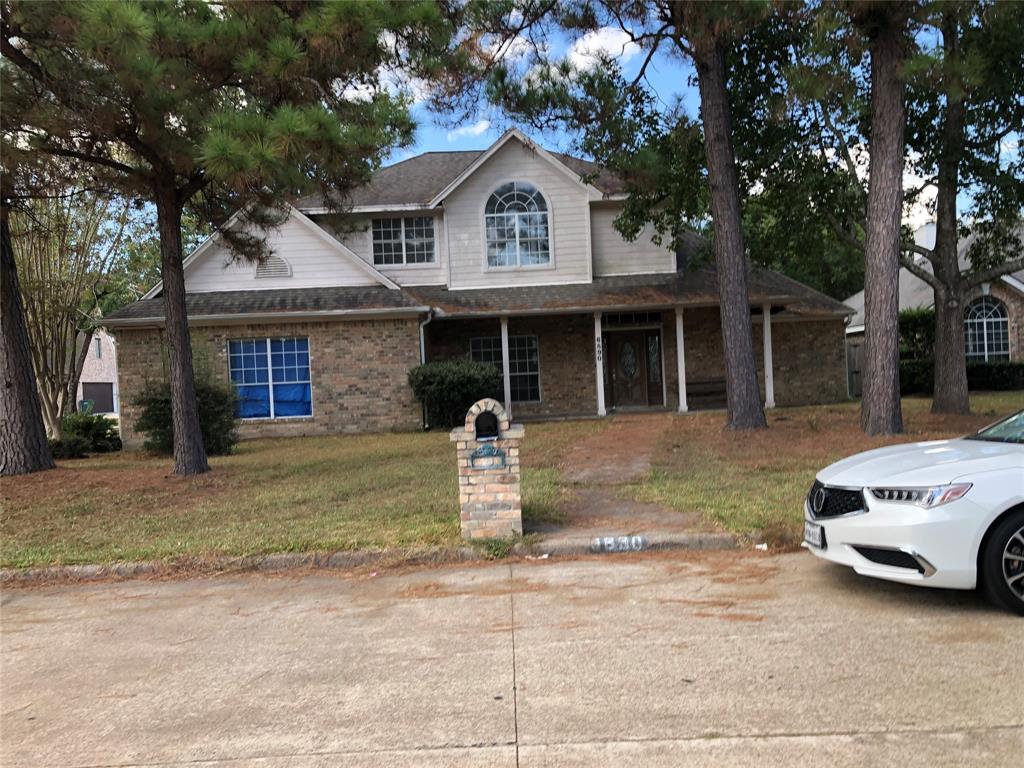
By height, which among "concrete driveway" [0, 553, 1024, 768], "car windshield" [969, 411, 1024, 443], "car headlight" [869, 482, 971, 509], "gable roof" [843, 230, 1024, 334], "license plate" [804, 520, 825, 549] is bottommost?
"concrete driveway" [0, 553, 1024, 768]

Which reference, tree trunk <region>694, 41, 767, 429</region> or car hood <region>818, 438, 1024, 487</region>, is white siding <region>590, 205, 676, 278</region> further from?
car hood <region>818, 438, 1024, 487</region>

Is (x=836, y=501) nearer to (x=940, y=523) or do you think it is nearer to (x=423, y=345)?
(x=940, y=523)

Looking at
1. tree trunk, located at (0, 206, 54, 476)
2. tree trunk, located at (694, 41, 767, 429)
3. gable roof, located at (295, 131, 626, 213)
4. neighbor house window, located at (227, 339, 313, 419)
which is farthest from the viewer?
gable roof, located at (295, 131, 626, 213)

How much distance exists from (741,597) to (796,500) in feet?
9.74

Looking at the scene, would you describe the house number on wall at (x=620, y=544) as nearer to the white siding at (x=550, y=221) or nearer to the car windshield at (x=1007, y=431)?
the car windshield at (x=1007, y=431)

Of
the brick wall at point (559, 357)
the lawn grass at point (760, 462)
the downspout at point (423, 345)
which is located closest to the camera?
the lawn grass at point (760, 462)

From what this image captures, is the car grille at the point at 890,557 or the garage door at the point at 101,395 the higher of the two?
the garage door at the point at 101,395

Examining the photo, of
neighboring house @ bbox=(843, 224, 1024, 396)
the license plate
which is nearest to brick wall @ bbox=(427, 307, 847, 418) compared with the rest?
neighboring house @ bbox=(843, 224, 1024, 396)

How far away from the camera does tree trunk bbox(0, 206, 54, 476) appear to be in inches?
449

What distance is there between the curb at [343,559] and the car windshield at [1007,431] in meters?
2.05

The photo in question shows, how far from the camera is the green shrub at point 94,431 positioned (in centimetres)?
1895

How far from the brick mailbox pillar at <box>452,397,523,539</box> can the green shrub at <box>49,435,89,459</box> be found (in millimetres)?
13441

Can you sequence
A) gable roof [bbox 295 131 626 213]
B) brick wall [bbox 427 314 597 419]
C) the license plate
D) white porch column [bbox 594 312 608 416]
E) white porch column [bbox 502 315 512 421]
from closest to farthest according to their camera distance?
the license plate → white porch column [bbox 502 315 512 421] → white porch column [bbox 594 312 608 416] → gable roof [bbox 295 131 626 213] → brick wall [bbox 427 314 597 419]

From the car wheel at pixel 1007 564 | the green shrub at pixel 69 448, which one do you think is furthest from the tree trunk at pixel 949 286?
the green shrub at pixel 69 448
